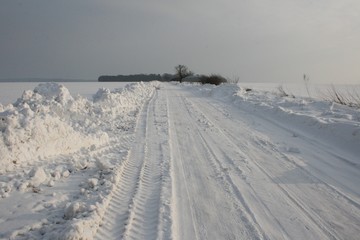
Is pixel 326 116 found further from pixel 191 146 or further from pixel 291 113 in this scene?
pixel 191 146

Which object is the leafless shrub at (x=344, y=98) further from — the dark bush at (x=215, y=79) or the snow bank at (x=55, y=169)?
the dark bush at (x=215, y=79)

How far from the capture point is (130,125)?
10789 millimetres

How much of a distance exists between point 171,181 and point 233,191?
1124 mm

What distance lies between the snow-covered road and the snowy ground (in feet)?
0.06

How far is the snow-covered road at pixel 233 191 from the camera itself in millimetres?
4035

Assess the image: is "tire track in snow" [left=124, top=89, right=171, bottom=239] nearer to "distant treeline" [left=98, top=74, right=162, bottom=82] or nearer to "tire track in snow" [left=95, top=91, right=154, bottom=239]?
"tire track in snow" [left=95, top=91, right=154, bottom=239]

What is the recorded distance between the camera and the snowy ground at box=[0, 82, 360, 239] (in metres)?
4.01

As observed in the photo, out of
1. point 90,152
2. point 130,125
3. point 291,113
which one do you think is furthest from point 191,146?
point 291,113

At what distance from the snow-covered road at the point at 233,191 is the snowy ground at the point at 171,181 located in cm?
2

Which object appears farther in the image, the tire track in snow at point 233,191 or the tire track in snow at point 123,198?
the tire track in snow at point 233,191

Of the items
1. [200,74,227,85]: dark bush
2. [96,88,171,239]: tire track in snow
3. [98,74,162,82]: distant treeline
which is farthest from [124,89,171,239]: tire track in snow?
[98,74,162,82]: distant treeline

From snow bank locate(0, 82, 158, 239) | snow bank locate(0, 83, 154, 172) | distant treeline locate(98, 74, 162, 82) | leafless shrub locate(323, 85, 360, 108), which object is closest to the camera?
snow bank locate(0, 82, 158, 239)

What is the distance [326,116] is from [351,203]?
7.01 metres

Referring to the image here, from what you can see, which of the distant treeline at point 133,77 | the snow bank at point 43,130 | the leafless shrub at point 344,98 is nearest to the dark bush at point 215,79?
the leafless shrub at point 344,98
